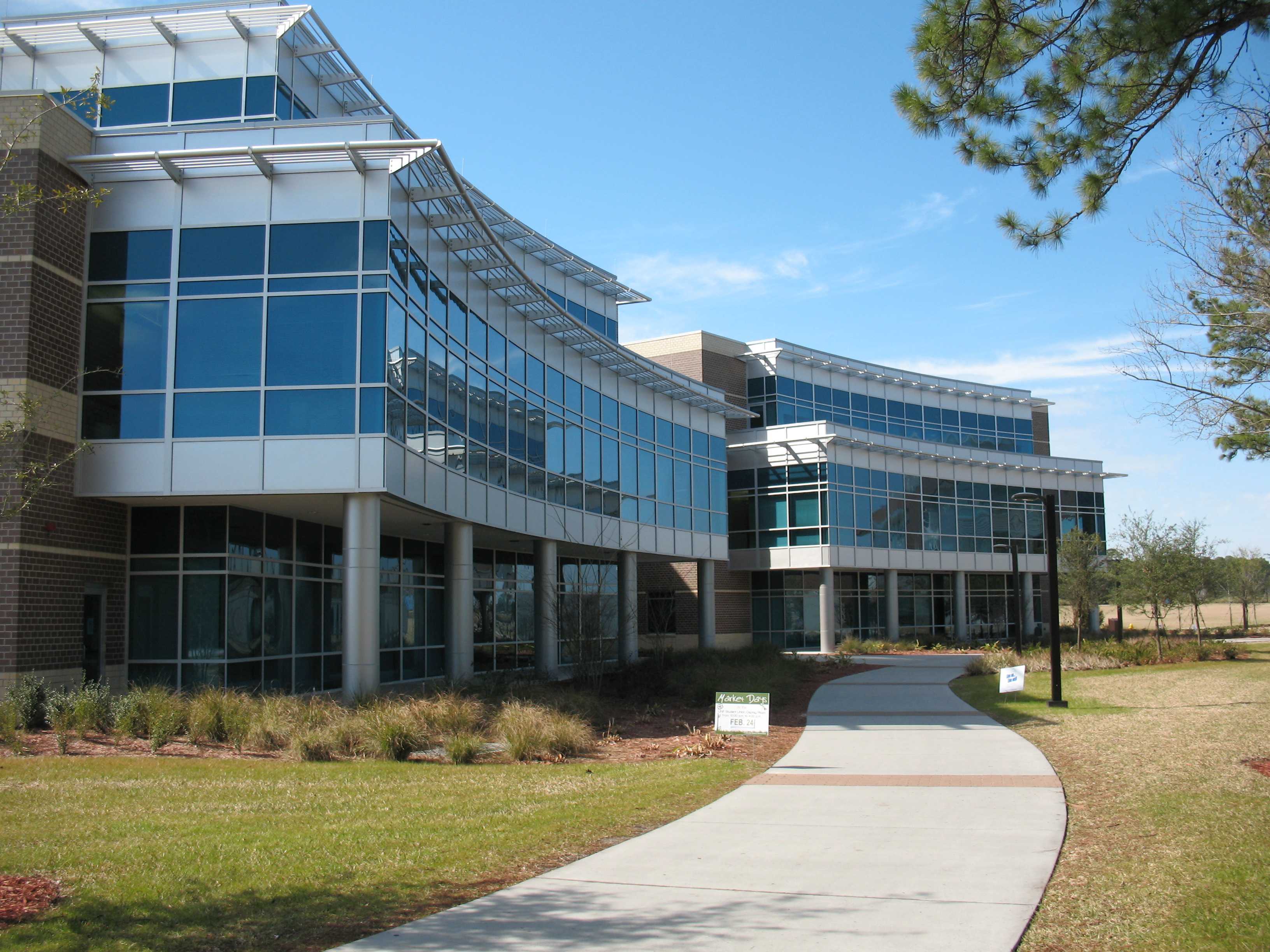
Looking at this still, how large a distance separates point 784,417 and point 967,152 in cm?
3699

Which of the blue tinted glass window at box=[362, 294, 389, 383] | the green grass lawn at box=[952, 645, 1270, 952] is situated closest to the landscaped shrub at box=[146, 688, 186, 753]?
the blue tinted glass window at box=[362, 294, 389, 383]

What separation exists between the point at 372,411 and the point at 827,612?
92.9 feet

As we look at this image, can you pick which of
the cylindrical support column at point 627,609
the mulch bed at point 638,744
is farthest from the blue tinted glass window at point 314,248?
the cylindrical support column at point 627,609

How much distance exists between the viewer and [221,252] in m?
18.1

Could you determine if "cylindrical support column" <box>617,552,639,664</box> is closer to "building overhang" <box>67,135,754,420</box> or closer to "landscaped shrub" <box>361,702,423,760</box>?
"building overhang" <box>67,135,754,420</box>

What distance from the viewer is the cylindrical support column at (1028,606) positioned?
2052 inches

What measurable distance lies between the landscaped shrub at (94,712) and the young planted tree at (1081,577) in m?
30.7

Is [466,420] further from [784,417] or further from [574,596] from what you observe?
[784,417]

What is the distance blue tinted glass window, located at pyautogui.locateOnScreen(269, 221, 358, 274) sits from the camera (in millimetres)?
18016

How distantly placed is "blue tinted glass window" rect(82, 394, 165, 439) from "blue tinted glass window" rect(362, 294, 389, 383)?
3.44 m

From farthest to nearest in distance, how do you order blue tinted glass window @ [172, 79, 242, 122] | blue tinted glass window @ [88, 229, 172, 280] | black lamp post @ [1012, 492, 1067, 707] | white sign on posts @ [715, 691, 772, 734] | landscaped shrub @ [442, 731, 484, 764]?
blue tinted glass window @ [172, 79, 242, 122] → black lamp post @ [1012, 492, 1067, 707] → blue tinted glass window @ [88, 229, 172, 280] → white sign on posts @ [715, 691, 772, 734] → landscaped shrub @ [442, 731, 484, 764]

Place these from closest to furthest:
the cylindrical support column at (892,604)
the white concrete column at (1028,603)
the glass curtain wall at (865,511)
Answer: the glass curtain wall at (865,511) → the cylindrical support column at (892,604) → the white concrete column at (1028,603)

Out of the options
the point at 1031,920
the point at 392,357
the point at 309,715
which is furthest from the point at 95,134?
the point at 1031,920

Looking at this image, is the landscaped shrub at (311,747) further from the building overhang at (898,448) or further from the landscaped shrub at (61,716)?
the building overhang at (898,448)
